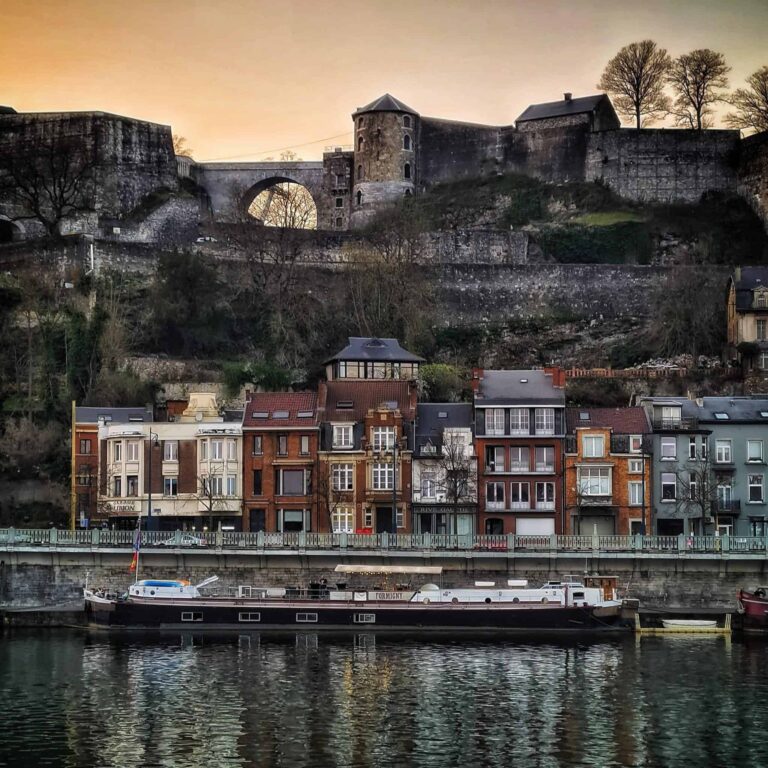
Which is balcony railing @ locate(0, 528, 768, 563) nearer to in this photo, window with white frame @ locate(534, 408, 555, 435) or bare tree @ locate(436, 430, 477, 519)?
bare tree @ locate(436, 430, 477, 519)

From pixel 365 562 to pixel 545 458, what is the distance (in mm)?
12110

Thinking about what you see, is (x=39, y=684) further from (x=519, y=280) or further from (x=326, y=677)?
(x=519, y=280)

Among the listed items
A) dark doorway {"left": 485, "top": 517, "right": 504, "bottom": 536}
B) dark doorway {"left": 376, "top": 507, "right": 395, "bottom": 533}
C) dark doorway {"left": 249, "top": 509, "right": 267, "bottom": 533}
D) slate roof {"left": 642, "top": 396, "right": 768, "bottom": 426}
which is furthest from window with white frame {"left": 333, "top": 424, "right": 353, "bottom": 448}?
slate roof {"left": 642, "top": 396, "right": 768, "bottom": 426}

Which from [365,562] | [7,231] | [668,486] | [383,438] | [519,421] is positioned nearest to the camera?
[365,562]

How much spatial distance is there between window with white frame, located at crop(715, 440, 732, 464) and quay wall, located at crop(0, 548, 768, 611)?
33.2 ft

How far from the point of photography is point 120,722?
5344cm

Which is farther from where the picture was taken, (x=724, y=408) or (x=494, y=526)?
(x=724, y=408)

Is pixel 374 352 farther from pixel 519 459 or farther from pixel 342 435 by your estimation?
pixel 519 459

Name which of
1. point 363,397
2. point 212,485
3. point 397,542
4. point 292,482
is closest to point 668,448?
point 363,397

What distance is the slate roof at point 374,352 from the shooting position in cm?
9003

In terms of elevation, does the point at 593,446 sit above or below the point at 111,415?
below

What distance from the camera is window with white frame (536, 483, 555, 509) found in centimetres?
8162

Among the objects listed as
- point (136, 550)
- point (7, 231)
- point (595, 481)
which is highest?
point (7, 231)

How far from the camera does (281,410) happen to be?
3324 inches
